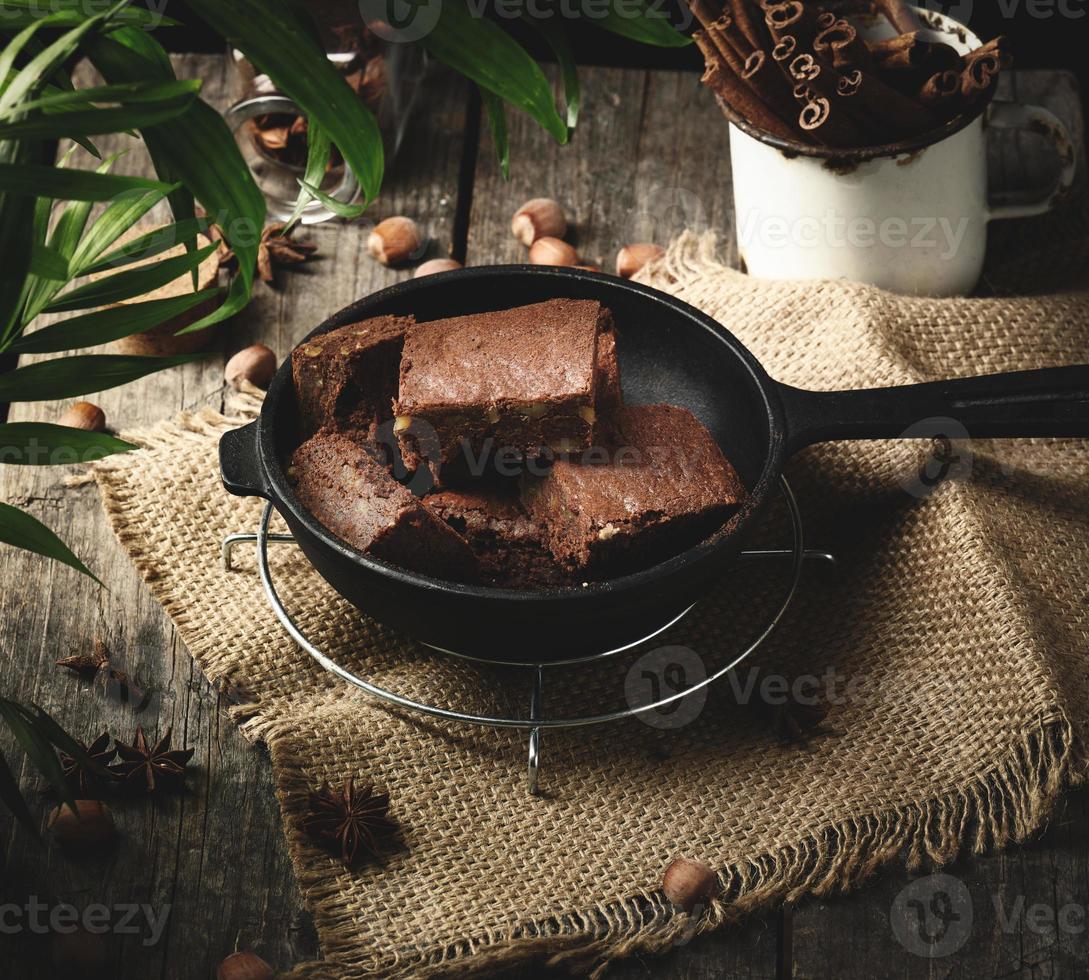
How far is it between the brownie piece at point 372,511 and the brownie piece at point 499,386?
99mm

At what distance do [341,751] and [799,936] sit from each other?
2.38 feet

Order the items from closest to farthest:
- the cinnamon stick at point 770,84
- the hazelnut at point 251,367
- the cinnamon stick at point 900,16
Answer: the cinnamon stick at point 770,84, the cinnamon stick at point 900,16, the hazelnut at point 251,367

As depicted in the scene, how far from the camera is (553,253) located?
267 cm

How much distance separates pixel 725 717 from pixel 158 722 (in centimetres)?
90

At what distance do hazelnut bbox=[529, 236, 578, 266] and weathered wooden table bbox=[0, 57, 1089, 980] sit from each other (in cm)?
9

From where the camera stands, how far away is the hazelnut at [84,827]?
1.86 m

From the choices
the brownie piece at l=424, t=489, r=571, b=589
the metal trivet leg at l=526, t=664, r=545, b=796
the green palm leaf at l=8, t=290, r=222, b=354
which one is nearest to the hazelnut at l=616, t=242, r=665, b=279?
the brownie piece at l=424, t=489, r=571, b=589

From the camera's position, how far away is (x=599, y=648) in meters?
1.89

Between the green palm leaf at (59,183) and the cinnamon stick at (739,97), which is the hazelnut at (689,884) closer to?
the green palm leaf at (59,183)

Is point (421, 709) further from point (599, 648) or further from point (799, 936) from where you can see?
point (799, 936)

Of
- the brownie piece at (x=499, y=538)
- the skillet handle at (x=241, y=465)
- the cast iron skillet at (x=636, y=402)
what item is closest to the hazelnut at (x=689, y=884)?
the cast iron skillet at (x=636, y=402)

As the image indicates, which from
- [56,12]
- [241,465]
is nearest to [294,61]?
[56,12]

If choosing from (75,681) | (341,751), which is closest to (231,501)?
(75,681)

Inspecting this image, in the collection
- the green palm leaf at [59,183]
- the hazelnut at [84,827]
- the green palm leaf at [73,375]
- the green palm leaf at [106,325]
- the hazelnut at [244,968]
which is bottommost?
the hazelnut at [244,968]
